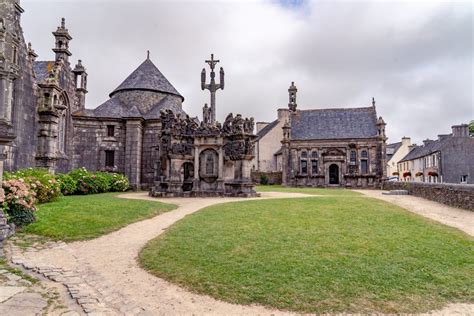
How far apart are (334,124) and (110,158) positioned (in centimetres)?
2984

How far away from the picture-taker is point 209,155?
19.8m

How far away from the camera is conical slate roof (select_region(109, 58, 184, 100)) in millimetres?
29859

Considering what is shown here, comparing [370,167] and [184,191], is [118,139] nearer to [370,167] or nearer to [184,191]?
[184,191]

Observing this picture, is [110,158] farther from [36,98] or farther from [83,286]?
[83,286]

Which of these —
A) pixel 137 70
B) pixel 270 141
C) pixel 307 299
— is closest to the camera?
pixel 307 299

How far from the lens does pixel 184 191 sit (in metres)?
20.2

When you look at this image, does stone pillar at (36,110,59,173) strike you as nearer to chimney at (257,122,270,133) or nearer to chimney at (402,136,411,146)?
chimney at (257,122,270,133)

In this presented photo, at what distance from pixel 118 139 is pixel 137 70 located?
28.8 ft

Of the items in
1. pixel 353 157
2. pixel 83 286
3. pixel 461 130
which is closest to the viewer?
pixel 83 286

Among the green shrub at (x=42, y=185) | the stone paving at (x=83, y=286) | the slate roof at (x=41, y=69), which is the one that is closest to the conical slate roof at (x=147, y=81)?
the slate roof at (x=41, y=69)

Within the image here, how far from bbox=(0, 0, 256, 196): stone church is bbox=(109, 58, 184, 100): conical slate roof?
0.31ft

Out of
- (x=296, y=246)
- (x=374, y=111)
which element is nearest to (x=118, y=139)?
(x=296, y=246)

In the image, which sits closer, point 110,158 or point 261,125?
point 110,158

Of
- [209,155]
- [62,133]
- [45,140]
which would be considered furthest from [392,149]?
[45,140]
